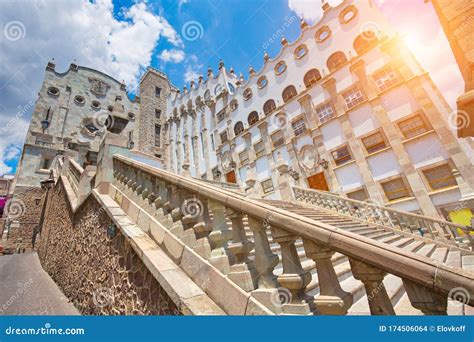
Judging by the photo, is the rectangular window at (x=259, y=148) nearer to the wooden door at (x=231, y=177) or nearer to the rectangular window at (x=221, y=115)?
the wooden door at (x=231, y=177)

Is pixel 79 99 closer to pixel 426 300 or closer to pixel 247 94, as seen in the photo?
pixel 247 94

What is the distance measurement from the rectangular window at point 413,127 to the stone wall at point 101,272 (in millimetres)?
15708

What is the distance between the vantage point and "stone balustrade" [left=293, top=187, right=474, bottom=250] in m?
8.03

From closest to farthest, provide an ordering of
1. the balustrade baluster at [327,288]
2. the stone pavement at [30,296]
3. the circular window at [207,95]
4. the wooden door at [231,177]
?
the balustrade baluster at [327,288] → the stone pavement at [30,296] → the wooden door at [231,177] → the circular window at [207,95]

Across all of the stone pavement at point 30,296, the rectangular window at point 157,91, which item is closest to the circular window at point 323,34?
the stone pavement at point 30,296

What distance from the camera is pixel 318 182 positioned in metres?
15.8

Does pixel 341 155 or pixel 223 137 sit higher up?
pixel 223 137

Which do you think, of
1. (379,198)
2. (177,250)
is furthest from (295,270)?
(379,198)

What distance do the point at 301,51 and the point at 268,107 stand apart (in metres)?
5.68

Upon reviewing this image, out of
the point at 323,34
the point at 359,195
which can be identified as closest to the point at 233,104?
the point at 323,34

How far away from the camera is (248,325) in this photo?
1.83 m

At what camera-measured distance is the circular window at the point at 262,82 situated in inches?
839

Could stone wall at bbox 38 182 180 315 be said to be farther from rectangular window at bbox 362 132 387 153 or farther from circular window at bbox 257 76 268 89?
circular window at bbox 257 76 268 89

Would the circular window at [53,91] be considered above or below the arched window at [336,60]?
above
